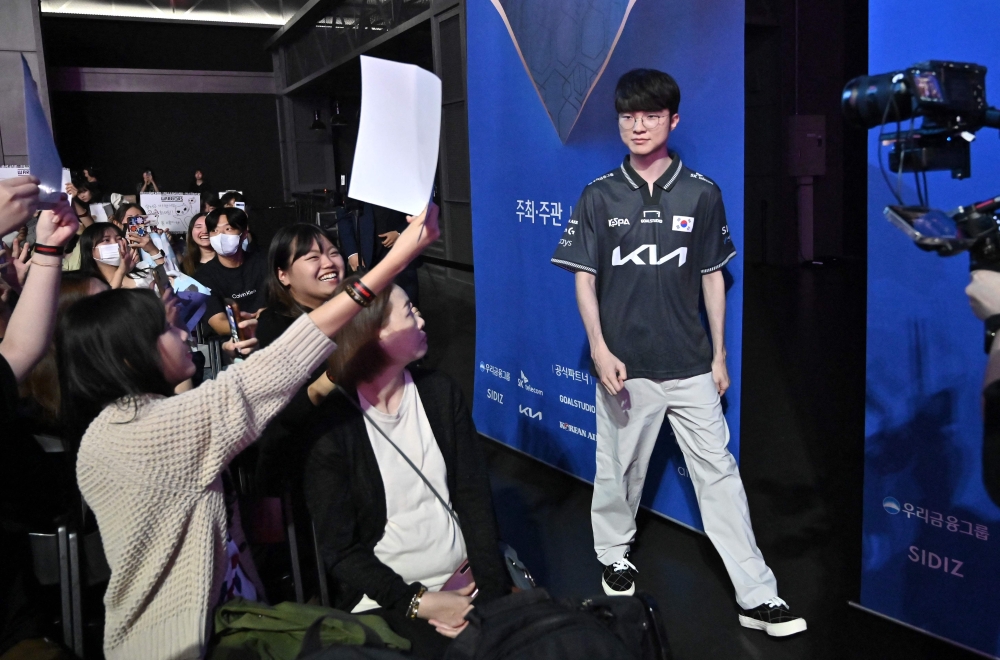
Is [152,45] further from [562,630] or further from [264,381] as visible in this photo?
[562,630]

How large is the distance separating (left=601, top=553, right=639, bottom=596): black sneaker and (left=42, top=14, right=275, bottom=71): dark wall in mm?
15688

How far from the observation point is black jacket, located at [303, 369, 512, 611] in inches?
62.3

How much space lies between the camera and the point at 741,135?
99.5 inches

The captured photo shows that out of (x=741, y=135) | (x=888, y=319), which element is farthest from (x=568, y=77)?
(x=888, y=319)

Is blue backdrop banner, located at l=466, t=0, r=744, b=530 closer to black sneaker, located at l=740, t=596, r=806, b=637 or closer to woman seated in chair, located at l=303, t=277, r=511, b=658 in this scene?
black sneaker, located at l=740, t=596, r=806, b=637

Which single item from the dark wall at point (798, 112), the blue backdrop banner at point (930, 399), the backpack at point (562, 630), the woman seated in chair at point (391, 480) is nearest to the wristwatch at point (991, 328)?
the backpack at point (562, 630)

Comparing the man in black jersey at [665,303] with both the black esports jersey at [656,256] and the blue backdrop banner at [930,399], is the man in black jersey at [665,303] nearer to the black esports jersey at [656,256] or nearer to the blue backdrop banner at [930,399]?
the black esports jersey at [656,256]

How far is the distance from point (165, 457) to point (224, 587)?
1.05ft

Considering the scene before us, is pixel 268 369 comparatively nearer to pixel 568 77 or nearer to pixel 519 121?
pixel 568 77

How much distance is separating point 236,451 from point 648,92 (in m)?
1.64

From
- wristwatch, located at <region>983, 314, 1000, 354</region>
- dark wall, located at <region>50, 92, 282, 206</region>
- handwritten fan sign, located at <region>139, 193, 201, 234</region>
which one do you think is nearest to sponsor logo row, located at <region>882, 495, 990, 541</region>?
wristwatch, located at <region>983, 314, 1000, 354</region>

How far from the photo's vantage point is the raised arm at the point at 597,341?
2.48 m

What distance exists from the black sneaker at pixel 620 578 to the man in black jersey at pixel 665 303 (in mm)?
374

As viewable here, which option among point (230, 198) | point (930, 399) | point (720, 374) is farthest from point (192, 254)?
point (930, 399)
